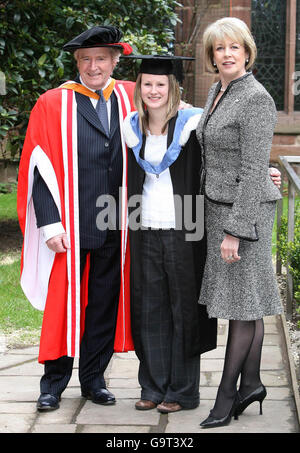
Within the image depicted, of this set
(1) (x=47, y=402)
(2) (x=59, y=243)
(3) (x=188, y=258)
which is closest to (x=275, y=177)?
(3) (x=188, y=258)

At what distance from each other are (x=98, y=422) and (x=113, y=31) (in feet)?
5.98

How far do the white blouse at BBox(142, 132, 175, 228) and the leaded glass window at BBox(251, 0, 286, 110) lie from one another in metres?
7.76

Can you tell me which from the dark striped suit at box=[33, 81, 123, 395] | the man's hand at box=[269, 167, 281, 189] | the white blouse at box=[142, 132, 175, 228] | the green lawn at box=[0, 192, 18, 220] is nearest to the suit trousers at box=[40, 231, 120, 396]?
the dark striped suit at box=[33, 81, 123, 395]

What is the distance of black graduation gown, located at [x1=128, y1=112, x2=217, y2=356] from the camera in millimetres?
3807

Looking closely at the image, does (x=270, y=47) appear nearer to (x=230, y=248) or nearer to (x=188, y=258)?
(x=188, y=258)

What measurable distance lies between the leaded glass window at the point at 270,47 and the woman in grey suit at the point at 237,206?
782 cm

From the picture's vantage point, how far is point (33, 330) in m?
5.48

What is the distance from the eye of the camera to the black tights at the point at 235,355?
3723 millimetres

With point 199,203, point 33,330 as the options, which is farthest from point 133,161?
point 33,330

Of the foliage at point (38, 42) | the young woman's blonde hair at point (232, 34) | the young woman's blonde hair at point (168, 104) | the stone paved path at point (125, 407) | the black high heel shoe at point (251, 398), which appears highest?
the foliage at point (38, 42)

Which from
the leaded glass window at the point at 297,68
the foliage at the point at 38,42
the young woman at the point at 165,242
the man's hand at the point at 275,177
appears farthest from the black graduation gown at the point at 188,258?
the leaded glass window at the point at 297,68

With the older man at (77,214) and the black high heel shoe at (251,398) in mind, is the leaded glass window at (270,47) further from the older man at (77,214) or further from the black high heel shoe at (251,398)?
the black high heel shoe at (251,398)

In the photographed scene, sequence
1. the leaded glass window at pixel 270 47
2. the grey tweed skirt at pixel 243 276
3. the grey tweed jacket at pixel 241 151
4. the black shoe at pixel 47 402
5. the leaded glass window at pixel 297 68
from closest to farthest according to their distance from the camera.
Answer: the grey tweed jacket at pixel 241 151 < the grey tweed skirt at pixel 243 276 < the black shoe at pixel 47 402 < the leaded glass window at pixel 297 68 < the leaded glass window at pixel 270 47

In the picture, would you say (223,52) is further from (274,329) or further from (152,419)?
(274,329)
